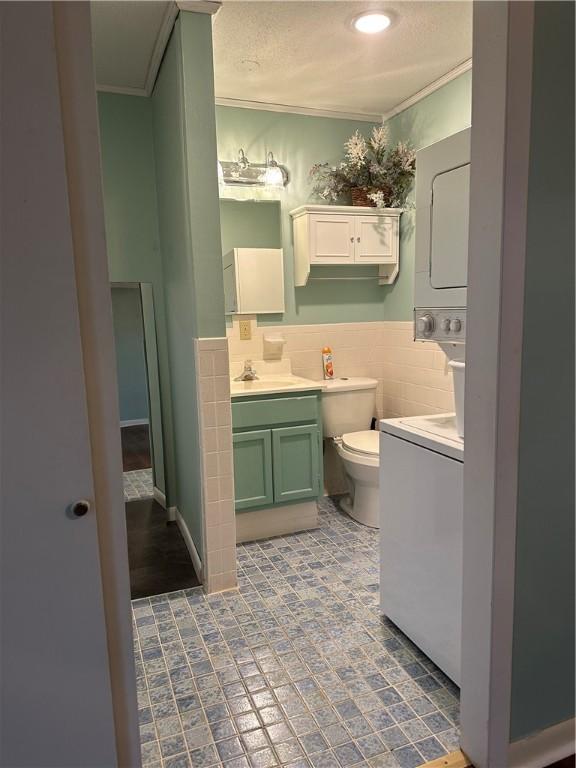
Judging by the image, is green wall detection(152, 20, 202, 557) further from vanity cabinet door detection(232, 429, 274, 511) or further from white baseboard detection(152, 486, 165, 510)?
vanity cabinet door detection(232, 429, 274, 511)

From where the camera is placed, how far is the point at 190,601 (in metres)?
2.24

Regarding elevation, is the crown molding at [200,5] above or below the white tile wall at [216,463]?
above

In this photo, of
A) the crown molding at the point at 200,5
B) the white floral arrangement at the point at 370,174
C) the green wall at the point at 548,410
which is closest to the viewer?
the green wall at the point at 548,410

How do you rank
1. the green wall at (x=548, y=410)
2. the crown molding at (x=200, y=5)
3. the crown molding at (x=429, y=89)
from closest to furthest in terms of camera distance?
the green wall at (x=548, y=410)
the crown molding at (x=200, y=5)
the crown molding at (x=429, y=89)

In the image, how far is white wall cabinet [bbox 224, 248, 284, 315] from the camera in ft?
9.92

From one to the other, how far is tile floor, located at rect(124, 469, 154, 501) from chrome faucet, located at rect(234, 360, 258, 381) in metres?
0.81

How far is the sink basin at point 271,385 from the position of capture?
266 cm

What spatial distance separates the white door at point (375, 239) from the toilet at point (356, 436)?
796mm

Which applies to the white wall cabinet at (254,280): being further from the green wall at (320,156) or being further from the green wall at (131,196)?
the green wall at (131,196)

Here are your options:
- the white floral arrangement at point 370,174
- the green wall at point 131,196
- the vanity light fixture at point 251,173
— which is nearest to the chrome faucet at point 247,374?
the green wall at point 131,196

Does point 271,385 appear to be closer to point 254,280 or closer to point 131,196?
point 254,280

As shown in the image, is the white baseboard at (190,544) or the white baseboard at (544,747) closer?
the white baseboard at (544,747)

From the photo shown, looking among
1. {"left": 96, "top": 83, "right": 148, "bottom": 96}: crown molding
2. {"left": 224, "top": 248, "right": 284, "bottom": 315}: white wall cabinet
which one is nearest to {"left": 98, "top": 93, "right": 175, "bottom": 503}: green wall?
{"left": 96, "top": 83, "right": 148, "bottom": 96}: crown molding

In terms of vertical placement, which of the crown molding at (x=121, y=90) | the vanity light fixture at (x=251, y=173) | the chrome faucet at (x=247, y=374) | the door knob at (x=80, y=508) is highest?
the crown molding at (x=121, y=90)
